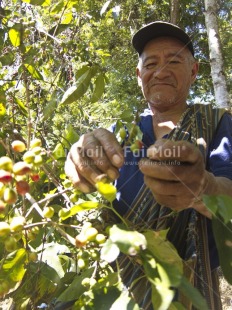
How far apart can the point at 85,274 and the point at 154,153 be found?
301 mm

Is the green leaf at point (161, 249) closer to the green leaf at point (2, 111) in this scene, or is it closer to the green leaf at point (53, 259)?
the green leaf at point (53, 259)

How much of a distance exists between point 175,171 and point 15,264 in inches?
18.3

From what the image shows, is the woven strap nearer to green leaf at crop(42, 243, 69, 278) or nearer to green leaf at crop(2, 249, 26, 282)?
green leaf at crop(42, 243, 69, 278)

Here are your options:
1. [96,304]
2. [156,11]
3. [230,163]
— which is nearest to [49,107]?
[230,163]

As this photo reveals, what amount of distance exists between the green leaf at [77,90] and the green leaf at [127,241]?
0.75 m

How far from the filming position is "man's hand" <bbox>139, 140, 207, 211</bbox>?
25.0 inches

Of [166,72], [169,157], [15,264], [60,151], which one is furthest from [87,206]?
[166,72]

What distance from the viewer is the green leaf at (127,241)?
492 millimetres

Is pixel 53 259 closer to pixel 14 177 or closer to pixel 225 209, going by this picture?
pixel 14 177

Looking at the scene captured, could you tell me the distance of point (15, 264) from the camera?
863 mm

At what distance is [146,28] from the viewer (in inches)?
Answer: 57.1

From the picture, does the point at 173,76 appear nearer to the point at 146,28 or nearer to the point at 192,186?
the point at 146,28

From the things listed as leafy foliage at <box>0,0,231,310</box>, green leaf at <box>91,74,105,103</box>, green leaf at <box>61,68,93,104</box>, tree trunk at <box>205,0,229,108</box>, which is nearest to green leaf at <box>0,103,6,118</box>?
leafy foliage at <box>0,0,231,310</box>

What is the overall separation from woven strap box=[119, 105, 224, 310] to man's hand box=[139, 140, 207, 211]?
203mm
